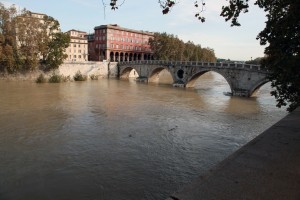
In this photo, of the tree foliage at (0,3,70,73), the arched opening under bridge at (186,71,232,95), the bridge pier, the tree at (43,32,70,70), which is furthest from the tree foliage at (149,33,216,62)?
the bridge pier

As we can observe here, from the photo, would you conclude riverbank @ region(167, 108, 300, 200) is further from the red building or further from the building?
the building

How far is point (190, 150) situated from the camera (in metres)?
14.2

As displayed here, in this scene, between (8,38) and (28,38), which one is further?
(28,38)

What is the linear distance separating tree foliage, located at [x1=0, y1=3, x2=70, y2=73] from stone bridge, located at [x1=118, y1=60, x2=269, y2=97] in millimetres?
17223

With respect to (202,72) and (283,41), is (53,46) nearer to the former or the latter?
(202,72)

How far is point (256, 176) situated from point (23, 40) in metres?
46.2

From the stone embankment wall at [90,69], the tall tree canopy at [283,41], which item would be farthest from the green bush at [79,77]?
the tall tree canopy at [283,41]

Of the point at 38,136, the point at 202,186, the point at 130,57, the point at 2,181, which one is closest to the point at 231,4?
the point at 202,186

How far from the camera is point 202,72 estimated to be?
44781 mm

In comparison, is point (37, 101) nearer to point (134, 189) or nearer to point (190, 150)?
point (190, 150)

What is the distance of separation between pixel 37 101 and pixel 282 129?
2419cm

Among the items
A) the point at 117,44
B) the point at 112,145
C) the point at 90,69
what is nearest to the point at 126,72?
the point at 90,69

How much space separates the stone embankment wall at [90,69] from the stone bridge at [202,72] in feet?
6.60

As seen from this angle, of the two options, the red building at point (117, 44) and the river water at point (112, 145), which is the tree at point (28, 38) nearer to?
the river water at point (112, 145)
